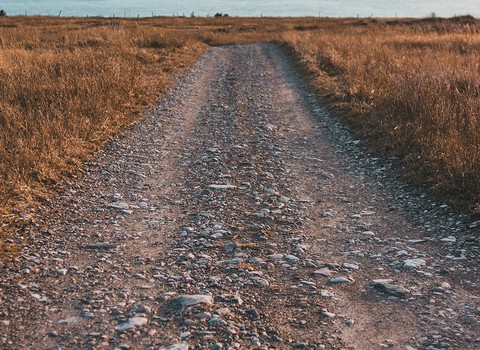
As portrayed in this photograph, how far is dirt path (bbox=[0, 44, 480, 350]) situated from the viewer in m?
3.88

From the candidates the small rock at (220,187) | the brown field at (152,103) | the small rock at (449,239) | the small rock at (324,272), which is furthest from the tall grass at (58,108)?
the small rock at (449,239)

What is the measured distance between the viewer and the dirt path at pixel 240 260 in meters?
3.88

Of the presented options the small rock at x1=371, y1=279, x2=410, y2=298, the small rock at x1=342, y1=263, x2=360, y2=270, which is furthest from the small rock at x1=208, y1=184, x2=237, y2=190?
the small rock at x1=371, y1=279, x2=410, y2=298

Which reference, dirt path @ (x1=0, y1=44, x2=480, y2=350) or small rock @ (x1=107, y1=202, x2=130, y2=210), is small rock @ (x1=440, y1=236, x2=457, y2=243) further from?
small rock @ (x1=107, y1=202, x2=130, y2=210)

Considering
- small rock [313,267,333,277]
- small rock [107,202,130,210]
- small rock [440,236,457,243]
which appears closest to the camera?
small rock [313,267,333,277]

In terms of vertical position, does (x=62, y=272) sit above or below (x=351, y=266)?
above

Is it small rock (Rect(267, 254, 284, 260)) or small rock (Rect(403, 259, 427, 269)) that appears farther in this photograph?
small rock (Rect(267, 254, 284, 260))

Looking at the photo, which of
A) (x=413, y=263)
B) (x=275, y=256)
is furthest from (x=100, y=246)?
(x=413, y=263)

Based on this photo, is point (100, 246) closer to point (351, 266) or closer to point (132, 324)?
point (132, 324)

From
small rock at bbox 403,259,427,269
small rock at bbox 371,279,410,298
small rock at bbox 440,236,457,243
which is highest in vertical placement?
small rock at bbox 440,236,457,243

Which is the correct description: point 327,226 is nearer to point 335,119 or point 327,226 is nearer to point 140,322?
point 140,322

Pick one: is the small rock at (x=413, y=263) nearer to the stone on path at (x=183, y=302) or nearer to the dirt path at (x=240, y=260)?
the dirt path at (x=240, y=260)

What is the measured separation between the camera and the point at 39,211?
6031 millimetres

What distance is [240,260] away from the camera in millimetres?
5082
